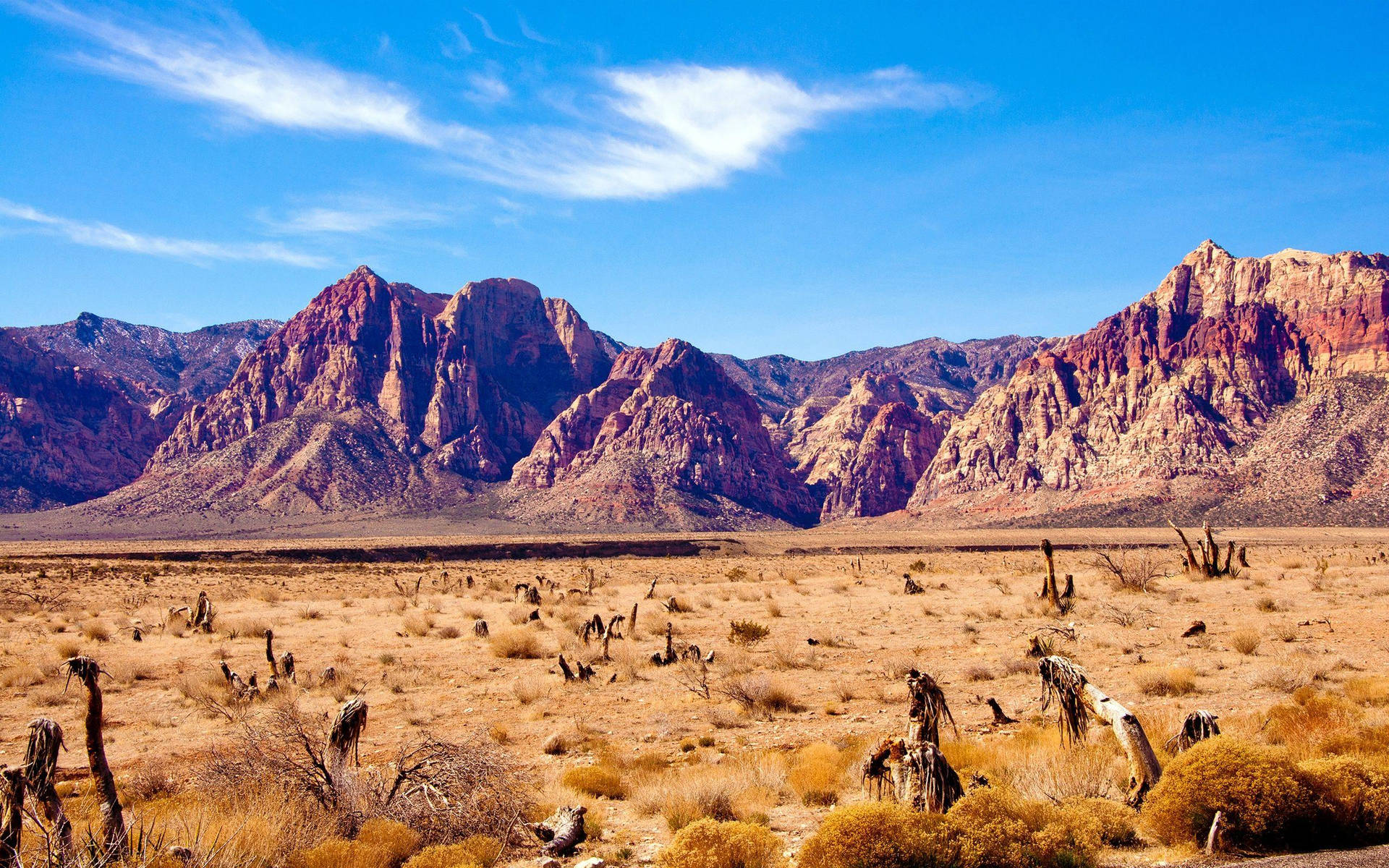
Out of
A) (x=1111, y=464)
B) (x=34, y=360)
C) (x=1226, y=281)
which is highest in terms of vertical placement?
(x=1226, y=281)

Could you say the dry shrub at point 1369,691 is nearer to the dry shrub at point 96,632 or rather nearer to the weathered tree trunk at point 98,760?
the weathered tree trunk at point 98,760

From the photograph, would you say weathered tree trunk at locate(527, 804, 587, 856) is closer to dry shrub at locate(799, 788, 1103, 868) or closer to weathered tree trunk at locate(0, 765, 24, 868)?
dry shrub at locate(799, 788, 1103, 868)

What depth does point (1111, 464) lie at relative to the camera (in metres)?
141

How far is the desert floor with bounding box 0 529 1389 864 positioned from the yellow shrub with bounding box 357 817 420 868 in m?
1.05

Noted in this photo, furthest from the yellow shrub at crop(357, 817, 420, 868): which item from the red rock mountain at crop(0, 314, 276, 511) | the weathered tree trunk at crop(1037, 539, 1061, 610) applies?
the red rock mountain at crop(0, 314, 276, 511)

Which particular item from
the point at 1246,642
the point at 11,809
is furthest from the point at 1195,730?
the point at 11,809

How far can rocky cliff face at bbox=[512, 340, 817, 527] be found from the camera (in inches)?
5837

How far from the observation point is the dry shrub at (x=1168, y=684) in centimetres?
1414

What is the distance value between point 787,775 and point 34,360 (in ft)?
743

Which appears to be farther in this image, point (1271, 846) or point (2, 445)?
point (2, 445)

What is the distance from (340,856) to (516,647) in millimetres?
14051

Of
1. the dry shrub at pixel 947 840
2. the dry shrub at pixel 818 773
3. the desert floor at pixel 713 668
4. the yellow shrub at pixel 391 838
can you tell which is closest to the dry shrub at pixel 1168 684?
the desert floor at pixel 713 668

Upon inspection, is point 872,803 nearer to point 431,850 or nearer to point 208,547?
point 431,850

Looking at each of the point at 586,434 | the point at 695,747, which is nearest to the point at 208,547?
the point at 695,747
